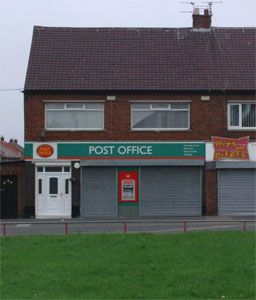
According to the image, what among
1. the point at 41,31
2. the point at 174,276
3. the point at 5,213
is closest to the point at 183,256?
the point at 174,276

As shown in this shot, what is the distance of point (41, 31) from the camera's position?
30391 mm

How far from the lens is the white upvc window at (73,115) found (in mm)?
28141

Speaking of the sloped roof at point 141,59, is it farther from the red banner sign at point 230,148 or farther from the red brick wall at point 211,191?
the red brick wall at point 211,191

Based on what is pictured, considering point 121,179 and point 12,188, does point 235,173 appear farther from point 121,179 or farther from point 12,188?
point 12,188

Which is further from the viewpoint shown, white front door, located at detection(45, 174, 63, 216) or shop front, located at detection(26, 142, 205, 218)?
white front door, located at detection(45, 174, 63, 216)

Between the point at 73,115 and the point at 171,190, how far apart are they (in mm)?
5790

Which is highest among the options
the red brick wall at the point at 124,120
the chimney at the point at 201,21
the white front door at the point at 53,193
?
the chimney at the point at 201,21

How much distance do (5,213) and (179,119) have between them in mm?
9317

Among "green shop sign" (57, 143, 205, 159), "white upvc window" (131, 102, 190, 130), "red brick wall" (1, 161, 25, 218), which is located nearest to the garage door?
"green shop sign" (57, 143, 205, 159)

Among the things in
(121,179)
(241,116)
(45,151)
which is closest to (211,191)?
(241,116)

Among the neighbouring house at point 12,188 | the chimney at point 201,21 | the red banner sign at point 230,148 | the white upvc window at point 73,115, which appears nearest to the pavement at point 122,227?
the neighbouring house at point 12,188

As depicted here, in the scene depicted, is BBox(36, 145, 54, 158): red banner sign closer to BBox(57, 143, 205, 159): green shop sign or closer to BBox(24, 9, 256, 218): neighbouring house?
BBox(24, 9, 256, 218): neighbouring house

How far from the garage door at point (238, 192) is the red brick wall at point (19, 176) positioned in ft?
30.4

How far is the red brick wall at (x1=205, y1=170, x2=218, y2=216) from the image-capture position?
28.0 meters
